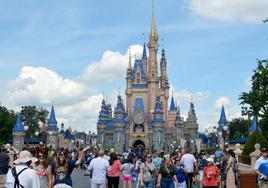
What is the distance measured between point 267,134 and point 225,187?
41.8m

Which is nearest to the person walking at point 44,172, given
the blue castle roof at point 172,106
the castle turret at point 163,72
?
the castle turret at point 163,72

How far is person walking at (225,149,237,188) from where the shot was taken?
14688 mm

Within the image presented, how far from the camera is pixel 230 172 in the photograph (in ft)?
49.0

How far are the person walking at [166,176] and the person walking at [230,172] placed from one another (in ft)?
6.87

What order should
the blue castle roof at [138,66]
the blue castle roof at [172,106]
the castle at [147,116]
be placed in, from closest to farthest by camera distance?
the castle at [147,116] < the blue castle roof at [138,66] < the blue castle roof at [172,106]

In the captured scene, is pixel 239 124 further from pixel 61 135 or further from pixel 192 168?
pixel 192 168

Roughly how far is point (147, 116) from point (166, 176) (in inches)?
4242

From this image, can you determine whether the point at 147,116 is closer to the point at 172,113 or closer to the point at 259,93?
the point at 172,113

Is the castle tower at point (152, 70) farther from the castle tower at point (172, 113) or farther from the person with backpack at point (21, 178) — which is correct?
the person with backpack at point (21, 178)

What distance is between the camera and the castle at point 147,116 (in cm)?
11688

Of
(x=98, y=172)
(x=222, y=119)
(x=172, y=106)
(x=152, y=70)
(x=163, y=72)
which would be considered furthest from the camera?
(x=172, y=106)

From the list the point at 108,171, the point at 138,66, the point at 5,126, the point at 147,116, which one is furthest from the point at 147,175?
the point at 138,66

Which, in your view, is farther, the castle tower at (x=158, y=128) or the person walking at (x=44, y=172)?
the castle tower at (x=158, y=128)

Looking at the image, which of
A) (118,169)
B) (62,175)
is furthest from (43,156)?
(118,169)
